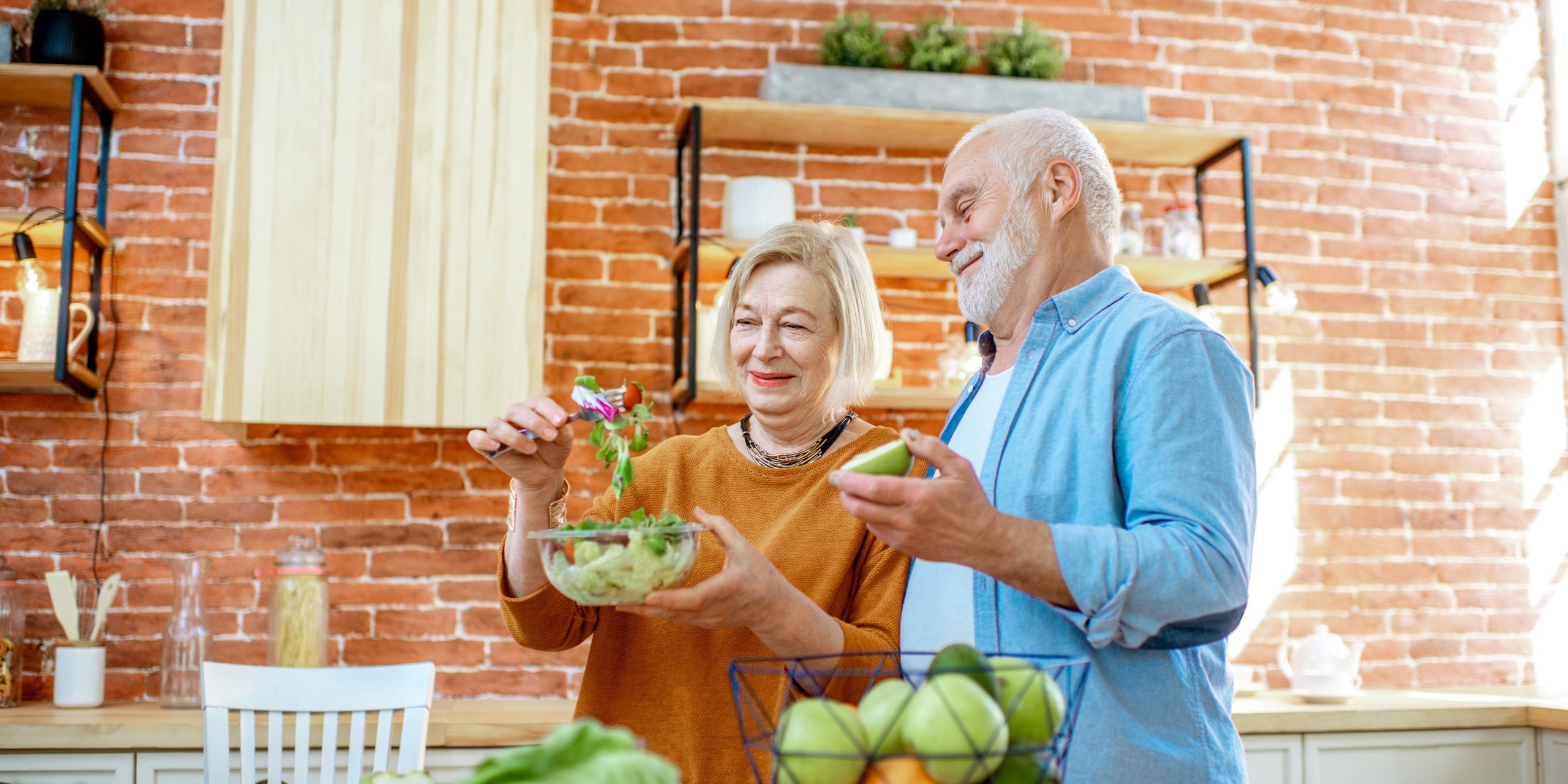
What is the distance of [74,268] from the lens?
9.25 feet

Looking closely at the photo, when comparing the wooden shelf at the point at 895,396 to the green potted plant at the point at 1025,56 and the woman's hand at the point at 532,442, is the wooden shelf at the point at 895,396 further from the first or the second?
the woman's hand at the point at 532,442

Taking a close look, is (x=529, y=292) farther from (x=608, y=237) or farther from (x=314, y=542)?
(x=314, y=542)

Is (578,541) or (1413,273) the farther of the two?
(1413,273)

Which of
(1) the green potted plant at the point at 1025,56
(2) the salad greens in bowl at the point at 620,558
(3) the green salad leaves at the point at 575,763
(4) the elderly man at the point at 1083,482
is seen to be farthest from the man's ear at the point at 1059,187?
(1) the green potted plant at the point at 1025,56

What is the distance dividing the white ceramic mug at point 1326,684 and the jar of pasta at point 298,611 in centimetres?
225

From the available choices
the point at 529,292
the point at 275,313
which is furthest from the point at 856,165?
the point at 275,313

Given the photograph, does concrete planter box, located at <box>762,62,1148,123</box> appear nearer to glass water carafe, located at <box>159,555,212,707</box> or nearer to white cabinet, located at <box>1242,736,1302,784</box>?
white cabinet, located at <box>1242,736,1302,784</box>

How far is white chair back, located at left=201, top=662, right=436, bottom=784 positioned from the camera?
1.85 m

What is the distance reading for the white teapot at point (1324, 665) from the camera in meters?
2.76

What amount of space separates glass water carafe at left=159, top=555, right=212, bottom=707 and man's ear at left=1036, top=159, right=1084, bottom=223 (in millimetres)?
2038

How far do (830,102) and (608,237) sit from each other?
0.66m

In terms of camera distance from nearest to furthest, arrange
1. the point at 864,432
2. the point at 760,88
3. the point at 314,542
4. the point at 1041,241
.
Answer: the point at 1041,241 < the point at 864,432 < the point at 314,542 < the point at 760,88

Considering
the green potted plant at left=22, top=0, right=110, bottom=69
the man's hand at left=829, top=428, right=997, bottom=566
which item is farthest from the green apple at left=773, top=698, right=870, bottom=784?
the green potted plant at left=22, top=0, right=110, bottom=69

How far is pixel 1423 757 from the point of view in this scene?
2627mm
